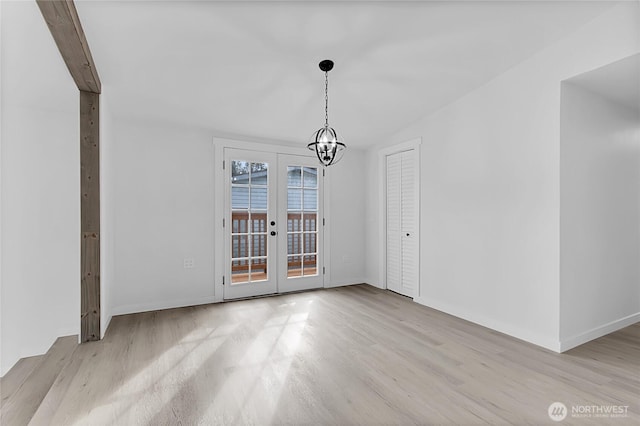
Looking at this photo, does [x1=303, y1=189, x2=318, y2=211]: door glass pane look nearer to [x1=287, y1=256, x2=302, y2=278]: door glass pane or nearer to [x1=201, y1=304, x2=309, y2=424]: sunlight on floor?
[x1=287, y1=256, x2=302, y2=278]: door glass pane

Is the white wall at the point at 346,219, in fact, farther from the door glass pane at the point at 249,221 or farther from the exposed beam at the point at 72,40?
the exposed beam at the point at 72,40

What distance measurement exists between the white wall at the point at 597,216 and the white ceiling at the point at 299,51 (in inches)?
34.5

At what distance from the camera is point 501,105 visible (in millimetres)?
3256

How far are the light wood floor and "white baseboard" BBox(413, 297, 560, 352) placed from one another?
12 cm

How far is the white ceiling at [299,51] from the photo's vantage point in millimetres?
2307

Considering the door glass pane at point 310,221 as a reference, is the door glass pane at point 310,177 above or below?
above

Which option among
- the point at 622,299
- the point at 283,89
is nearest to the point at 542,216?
the point at 622,299

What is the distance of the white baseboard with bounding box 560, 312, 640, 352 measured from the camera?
280 centimetres

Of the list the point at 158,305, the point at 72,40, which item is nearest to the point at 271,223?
the point at 158,305

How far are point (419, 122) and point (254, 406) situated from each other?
380cm

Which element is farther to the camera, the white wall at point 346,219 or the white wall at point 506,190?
the white wall at point 346,219

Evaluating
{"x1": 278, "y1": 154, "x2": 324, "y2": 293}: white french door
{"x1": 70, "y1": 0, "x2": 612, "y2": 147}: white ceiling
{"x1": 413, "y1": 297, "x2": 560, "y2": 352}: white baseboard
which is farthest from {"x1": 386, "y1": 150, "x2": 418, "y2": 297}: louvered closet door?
{"x1": 278, "y1": 154, "x2": 324, "y2": 293}: white french door

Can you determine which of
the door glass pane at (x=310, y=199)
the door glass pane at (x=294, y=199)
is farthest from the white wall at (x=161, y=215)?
the door glass pane at (x=310, y=199)

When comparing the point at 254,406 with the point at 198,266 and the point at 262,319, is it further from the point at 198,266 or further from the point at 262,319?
the point at 198,266
